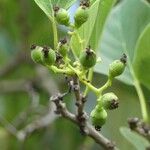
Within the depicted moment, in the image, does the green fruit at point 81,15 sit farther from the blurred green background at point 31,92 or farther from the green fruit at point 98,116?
the blurred green background at point 31,92

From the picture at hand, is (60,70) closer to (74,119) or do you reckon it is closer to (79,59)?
(79,59)

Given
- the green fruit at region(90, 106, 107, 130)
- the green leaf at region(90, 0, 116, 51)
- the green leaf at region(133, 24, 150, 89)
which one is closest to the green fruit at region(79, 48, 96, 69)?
the green fruit at region(90, 106, 107, 130)

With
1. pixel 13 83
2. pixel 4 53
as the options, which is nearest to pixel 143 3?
pixel 13 83

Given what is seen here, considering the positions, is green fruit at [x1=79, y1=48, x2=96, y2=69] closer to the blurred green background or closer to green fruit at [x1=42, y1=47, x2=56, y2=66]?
green fruit at [x1=42, y1=47, x2=56, y2=66]

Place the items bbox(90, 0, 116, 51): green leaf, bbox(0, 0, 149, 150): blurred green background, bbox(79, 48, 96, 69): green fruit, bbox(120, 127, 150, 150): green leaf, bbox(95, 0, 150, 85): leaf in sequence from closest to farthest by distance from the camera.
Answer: bbox(79, 48, 96, 69): green fruit < bbox(90, 0, 116, 51): green leaf < bbox(120, 127, 150, 150): green leaf < bbox(95, 0, 150, 85): leaf < bbox(0, 0, 149, 150): blurred green background

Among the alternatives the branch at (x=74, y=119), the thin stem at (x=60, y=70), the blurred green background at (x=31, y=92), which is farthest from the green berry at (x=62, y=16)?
the blurred green background at (x=31, y=92)

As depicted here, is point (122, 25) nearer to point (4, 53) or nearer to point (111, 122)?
point (111, 122)
